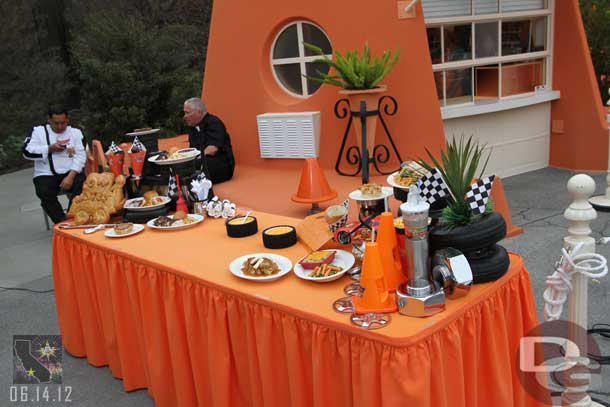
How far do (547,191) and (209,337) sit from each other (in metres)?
5.54

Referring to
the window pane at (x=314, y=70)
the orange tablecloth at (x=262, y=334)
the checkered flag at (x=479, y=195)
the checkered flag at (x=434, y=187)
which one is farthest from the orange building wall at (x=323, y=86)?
the checkered flag at (x=479, y=195)

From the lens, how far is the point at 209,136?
5992mm

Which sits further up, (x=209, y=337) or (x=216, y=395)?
(x=209, y=337)

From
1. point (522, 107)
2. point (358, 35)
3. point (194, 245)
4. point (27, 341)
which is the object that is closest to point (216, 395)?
point (194, 245)

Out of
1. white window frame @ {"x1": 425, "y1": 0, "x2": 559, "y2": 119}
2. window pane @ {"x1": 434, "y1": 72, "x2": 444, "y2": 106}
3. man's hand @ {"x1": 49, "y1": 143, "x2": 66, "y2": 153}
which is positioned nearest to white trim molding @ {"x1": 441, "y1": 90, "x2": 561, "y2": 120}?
white window frame @ {"x1": 425, "y1": 0, "x2": 559, "y2": 119}

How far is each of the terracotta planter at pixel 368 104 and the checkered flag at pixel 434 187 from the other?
3.21m

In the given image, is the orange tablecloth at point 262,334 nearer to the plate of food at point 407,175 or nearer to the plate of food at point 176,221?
the plate of food at point 176,221

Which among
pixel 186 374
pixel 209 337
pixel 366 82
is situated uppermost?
pixel 366 82

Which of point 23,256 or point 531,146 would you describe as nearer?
point 23,256

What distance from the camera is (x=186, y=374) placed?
113 inches

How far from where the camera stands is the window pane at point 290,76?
6679 mm

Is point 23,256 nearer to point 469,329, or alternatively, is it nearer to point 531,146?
point 469,329

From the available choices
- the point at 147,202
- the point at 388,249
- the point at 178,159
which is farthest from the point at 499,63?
the point at 388,249

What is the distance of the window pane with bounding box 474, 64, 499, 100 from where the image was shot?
23.1ft
